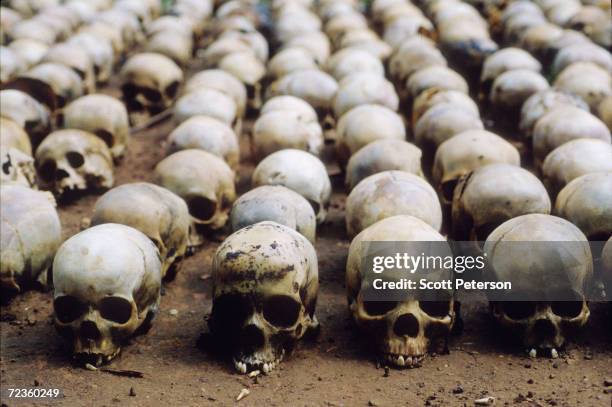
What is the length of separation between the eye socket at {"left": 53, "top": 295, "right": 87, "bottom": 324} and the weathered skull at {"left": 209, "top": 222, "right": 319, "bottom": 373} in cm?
77

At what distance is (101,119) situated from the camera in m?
8.48

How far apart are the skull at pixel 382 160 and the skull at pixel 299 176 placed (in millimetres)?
258

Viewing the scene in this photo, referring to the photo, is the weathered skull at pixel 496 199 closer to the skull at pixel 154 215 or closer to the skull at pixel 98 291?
the skull at pixel 154 215

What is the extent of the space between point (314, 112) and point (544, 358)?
442 cm

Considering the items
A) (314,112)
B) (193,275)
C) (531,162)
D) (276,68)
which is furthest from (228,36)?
(193,275)

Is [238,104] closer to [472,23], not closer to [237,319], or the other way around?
[472,23]

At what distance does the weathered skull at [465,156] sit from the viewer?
711 centimetres

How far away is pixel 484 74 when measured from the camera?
33.3ft

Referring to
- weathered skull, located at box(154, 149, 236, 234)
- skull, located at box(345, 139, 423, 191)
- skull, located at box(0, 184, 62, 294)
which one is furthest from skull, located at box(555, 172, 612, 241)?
skull, located at box(0, 184, 62, 294)

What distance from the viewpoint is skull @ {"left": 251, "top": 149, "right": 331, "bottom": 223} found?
6.98 metres

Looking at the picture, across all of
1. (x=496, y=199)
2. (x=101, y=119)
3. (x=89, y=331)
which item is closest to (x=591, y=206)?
(x=496, y=199)

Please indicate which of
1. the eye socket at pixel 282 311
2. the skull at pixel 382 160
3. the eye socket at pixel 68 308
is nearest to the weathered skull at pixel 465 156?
the skull at pixel 382 160

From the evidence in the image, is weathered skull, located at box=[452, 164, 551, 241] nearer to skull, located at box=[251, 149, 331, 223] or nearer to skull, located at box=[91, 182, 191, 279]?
skull, located at box=[251, 149, 331, 223]

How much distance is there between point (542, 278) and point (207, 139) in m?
3.69
